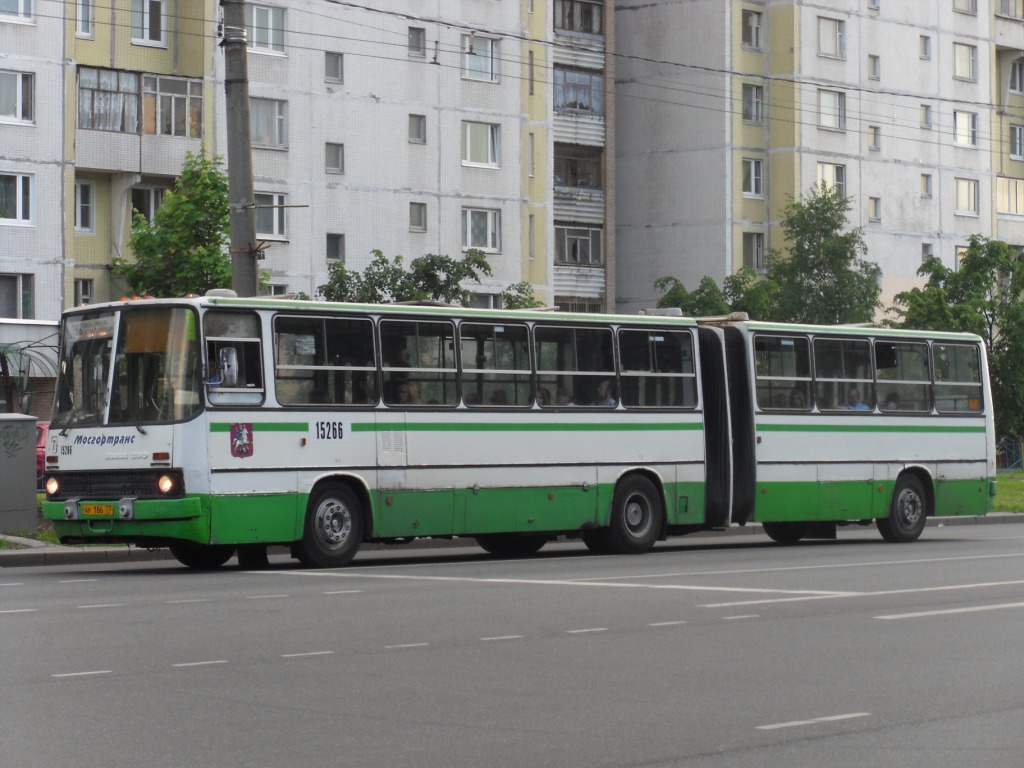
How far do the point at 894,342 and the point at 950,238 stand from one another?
50374mm

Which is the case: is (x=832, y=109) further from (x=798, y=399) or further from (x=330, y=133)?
(x=798, y=399)

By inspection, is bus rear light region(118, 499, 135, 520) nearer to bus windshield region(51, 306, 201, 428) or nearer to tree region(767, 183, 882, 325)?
bus windshield region(51, 306, 201, 428)

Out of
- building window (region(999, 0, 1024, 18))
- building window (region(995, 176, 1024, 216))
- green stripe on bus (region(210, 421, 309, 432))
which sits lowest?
green stripe on bus (region(210, 421, 309, 432))

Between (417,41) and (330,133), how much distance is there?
4.47 metres

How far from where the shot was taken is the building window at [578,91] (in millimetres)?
65750

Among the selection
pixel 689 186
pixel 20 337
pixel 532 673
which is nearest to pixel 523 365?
pixel 532 673

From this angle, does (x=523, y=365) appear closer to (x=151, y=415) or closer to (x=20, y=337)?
(x=151, y=415)

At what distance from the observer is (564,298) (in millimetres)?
66062

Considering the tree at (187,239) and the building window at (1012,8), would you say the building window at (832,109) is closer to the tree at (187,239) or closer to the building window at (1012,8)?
the building window at (1012,8)

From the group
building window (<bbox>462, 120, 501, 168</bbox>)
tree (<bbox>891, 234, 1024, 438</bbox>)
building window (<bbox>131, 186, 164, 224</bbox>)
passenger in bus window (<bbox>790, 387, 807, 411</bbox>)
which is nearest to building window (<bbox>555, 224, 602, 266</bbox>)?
building window (<bbox>462, 120, 501, 168</bbox>)

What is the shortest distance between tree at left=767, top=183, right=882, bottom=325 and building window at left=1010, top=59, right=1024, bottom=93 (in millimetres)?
23882

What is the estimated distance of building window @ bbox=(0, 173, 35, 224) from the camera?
49.2 meters

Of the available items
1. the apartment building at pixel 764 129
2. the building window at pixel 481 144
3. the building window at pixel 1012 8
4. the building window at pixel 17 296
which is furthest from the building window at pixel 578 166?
the building window at pixel 1012 8

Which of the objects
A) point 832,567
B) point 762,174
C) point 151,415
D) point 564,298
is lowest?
point 832,567
